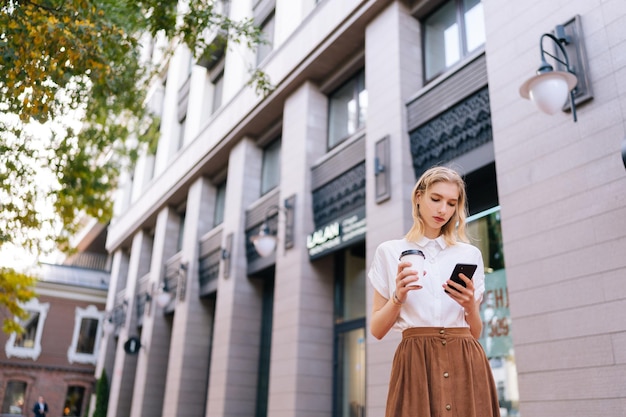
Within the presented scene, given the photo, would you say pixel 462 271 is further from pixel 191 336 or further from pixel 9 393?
pixel 9 393

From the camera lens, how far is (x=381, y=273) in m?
2.63

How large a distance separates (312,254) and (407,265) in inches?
380

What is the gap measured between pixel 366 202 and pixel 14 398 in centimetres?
2576

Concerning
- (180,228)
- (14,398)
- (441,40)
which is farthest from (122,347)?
(441,40)

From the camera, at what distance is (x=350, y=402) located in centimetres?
1091

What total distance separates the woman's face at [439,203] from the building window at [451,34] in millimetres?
7457

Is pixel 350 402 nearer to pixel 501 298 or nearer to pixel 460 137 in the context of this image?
pixel 501 298

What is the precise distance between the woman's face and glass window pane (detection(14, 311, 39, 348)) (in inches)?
1184

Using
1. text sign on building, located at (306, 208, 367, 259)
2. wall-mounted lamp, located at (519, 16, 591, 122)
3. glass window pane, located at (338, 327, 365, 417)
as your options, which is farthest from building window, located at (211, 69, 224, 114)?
wall-mounted lamp, located at (519, 16, 591, 122)

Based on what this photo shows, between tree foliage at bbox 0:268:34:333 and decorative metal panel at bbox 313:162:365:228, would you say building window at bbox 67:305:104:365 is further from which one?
decorative metal panel at bbox 313:162:365:228

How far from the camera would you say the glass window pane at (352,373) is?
10688 mm

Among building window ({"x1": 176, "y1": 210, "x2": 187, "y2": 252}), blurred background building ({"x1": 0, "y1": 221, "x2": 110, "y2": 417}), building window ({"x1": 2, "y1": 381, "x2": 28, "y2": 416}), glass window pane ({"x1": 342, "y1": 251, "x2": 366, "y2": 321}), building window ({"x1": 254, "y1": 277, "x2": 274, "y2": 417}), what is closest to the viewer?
glass window pane ({"x1": 342, "y1": 251, "x2": 366, "y2": 321})

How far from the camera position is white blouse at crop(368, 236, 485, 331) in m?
2.44

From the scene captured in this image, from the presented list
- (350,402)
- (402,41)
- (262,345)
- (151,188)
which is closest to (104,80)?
(402,41)
